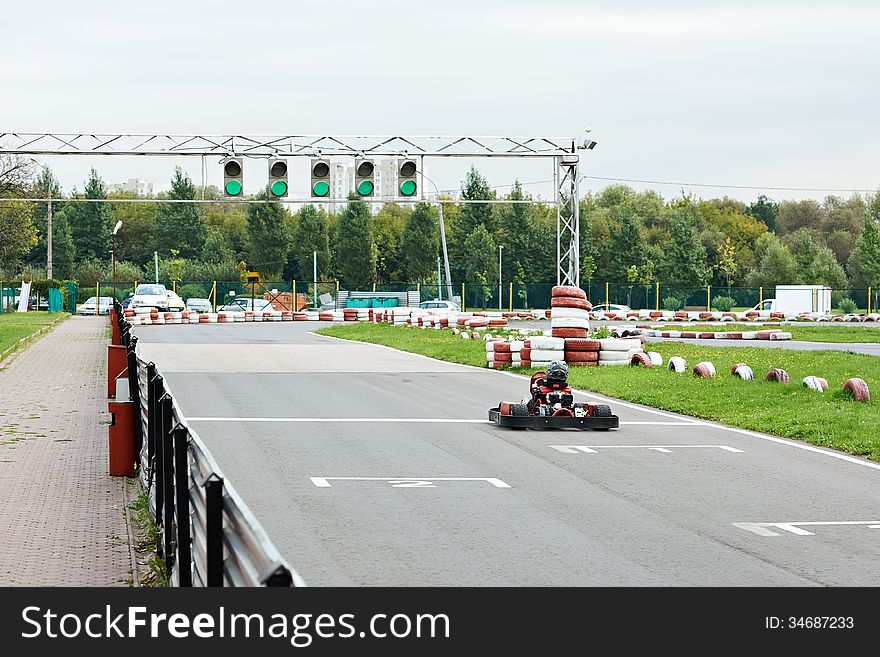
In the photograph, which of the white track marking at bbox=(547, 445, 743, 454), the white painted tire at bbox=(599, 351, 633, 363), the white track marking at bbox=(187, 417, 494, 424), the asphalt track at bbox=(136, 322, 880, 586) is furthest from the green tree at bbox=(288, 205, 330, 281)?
the white track marking at bbox=(547, 445, 743, 454)

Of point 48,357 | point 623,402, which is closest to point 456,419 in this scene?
point 623,402

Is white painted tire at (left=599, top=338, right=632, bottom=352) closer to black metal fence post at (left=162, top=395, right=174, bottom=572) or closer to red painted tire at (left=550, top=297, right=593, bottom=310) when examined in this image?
red painted tire at (left=550, top=297, right=593, bottom=310)

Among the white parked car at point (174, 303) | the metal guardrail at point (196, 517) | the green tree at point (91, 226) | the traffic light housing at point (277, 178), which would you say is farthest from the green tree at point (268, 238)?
the metal guardrail at point (196, 517)

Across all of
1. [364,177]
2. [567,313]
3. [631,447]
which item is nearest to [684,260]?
[364,177]

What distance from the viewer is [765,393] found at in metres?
18.6

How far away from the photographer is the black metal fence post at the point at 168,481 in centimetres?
764

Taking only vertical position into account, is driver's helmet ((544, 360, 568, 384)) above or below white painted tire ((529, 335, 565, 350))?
above

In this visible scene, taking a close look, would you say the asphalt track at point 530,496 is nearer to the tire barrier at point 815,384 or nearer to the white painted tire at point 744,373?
the tire barrier at point 815,384

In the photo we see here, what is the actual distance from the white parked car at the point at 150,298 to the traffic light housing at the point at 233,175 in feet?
101

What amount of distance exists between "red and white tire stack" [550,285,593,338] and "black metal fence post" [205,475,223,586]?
811 inches

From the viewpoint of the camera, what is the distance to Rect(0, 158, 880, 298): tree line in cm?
9681

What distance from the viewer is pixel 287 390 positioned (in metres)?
20.8

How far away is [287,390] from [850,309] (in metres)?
68.2
